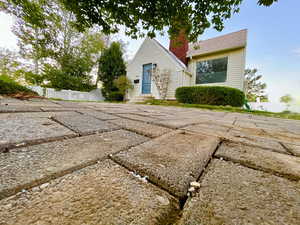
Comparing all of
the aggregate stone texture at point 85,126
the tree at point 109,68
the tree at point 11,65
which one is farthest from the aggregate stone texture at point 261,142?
the tree at point 11,65

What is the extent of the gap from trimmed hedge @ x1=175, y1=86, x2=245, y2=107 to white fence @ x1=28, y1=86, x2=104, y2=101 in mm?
7998

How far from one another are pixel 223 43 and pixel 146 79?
5058 millimetres

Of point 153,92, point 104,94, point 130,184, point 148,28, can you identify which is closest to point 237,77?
point 153,92

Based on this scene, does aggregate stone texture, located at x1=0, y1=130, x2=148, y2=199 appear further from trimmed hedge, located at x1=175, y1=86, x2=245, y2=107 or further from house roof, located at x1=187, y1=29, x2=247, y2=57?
house roof, located at x1=187, y1=29, x2=247, y2=57

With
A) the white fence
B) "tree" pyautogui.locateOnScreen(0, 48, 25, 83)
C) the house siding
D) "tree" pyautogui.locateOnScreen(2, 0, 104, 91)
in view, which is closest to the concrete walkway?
the house siding

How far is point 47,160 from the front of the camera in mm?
453

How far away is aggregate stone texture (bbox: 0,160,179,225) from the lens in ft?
0.84

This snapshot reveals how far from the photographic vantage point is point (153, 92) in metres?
8.58

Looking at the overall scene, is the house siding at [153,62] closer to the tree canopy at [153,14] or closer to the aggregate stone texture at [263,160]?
the tree canopy at [153,14]

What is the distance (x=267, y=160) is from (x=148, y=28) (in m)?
2.80

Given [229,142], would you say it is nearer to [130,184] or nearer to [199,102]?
[130,184]

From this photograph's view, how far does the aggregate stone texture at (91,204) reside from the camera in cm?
26

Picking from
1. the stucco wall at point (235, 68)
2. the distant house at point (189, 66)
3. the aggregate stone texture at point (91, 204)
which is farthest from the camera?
the distant house at point (189, 66)

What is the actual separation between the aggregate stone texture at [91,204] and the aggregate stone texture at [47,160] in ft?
0.12
